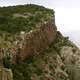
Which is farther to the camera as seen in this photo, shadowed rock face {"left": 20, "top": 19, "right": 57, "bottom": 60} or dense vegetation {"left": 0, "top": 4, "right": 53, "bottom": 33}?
dense vegetation {"left": 0, "top": 4, "right": 53, "bottom": 33}

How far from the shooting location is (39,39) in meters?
104

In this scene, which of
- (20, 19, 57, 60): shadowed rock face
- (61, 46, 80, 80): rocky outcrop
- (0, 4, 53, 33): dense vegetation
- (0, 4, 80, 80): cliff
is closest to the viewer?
Result: (0, 4, 80, 80): cliff

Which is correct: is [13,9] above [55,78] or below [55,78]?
above

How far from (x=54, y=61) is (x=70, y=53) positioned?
545 cm

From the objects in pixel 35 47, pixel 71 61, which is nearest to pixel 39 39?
pixel 35 47

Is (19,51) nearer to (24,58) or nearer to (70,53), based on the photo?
(24,58)

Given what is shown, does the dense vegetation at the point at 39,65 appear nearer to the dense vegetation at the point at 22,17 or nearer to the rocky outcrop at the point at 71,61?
the rocky outcrop at the point at 71,61

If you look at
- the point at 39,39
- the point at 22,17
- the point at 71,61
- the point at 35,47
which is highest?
the point at 22,17

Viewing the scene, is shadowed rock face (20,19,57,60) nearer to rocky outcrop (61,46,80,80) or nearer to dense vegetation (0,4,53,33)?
dense vegetation (0,4,53,33)

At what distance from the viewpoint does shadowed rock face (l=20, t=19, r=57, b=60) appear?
317ft

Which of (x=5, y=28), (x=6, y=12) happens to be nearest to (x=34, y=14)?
(x=6, y=12)

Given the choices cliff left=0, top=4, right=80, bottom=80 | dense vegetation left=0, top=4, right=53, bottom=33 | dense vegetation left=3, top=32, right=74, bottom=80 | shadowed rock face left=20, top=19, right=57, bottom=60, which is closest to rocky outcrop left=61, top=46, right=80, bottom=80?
cliff left=0, top=4, right=80, bottom=80

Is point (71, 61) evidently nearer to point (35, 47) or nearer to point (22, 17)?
point (35, 47)

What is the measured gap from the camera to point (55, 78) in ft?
329
